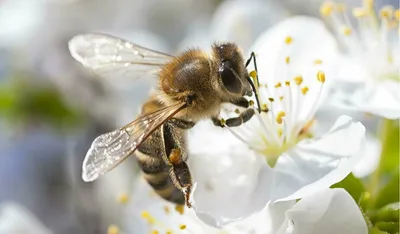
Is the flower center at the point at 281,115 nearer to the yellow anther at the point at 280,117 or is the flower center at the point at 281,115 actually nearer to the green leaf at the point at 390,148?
the yellow anther at the point at 280,117

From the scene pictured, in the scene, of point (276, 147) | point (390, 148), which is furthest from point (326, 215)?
point (390, 148)

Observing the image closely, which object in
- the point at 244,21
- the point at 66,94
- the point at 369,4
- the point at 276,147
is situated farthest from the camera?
the point at 66,94

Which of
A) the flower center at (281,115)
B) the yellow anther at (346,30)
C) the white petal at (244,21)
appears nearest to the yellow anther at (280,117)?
the flower center at (281,115)

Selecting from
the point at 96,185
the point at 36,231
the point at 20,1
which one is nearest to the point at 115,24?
the point at 20,1

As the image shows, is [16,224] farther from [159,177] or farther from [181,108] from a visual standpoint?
[181,108]

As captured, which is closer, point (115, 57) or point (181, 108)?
point (181, 108)

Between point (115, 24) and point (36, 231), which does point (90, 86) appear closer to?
point (115, 24)
